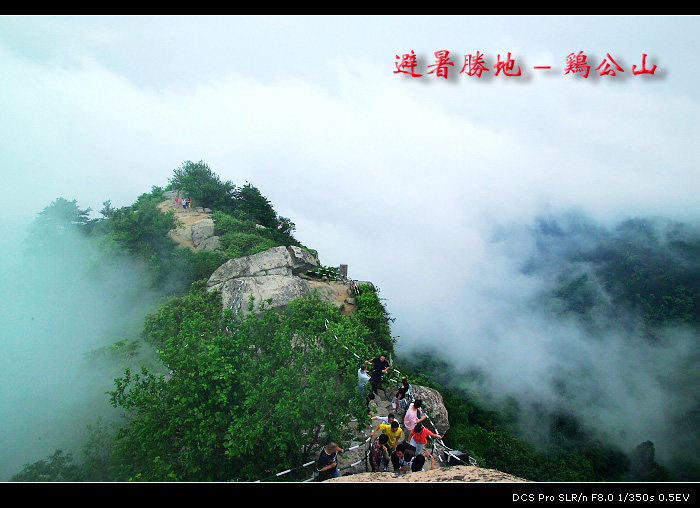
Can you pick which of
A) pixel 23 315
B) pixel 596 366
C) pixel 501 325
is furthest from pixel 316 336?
pixel 501 325

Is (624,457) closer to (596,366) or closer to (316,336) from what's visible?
(596,366)

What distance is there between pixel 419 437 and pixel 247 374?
3860 mm

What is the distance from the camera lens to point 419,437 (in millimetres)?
7145

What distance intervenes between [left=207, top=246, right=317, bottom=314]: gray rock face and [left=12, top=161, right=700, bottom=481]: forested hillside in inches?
27.5

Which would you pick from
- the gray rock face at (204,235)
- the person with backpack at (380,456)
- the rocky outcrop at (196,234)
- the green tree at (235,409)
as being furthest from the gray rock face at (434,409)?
the gray rock face at (204,235)

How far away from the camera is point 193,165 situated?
108 feet

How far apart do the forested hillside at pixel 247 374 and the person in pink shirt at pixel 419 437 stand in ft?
3.63

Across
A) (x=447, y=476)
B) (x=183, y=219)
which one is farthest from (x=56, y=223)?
(x=447, y=476)

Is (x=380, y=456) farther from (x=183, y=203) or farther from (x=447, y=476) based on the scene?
(x=183, y=203)

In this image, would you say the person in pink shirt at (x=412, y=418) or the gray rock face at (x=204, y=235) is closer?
the person in pink shirt at (x=412, y=418)

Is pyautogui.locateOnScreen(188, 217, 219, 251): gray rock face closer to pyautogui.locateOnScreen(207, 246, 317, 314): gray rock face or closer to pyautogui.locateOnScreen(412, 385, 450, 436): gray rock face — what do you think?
pyautogui.locateOnScreen(207, 246, 317, 314): gray rock face

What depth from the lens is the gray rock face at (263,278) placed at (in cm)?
1470

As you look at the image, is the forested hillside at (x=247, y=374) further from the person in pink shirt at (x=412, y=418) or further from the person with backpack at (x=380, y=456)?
the person in pink shirt at (x=412, y=418)
